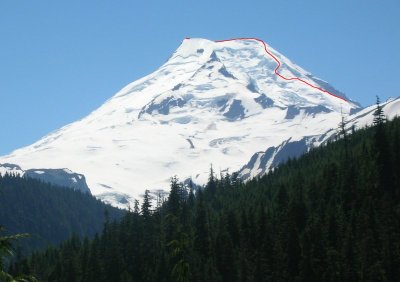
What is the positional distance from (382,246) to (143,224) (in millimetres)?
73830

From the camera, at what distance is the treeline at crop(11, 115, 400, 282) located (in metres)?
115

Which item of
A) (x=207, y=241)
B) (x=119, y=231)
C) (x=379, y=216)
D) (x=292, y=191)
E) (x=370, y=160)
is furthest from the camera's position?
(x=119, y=231)

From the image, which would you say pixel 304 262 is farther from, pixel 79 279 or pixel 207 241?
pixel 79 279

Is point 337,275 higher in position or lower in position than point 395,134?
lower

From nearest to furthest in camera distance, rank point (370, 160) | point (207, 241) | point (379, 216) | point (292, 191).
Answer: point (379, 216) < point (370, 160) < point (207, 241) < point (292, 191)

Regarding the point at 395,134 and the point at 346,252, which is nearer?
the point at 346,252

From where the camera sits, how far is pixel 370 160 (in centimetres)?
14525

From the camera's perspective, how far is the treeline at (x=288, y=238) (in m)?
115

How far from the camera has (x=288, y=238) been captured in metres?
128

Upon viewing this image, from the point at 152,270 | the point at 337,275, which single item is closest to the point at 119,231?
the point at 152,270

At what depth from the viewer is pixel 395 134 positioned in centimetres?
14612

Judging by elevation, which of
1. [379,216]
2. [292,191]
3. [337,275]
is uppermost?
[292,191]

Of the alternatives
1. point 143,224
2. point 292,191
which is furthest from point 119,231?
point 292,191

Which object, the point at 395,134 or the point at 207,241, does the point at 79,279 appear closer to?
the point at 207,241
